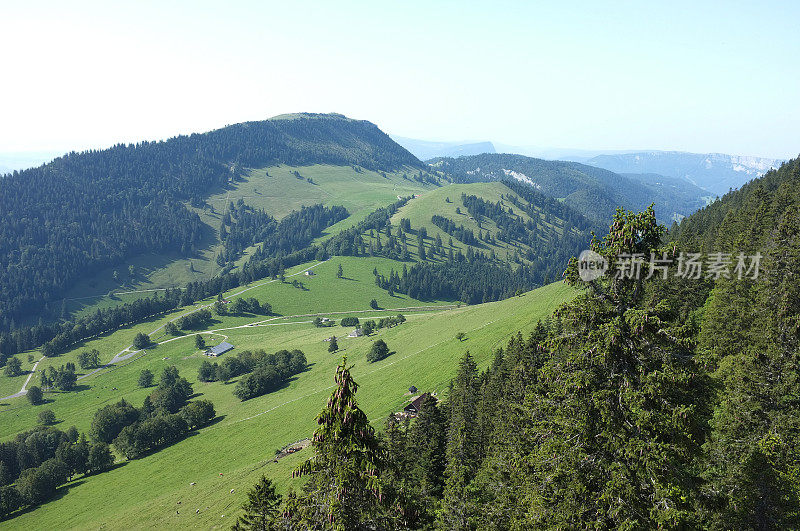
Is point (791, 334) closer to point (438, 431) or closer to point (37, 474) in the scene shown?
point (438, 431)

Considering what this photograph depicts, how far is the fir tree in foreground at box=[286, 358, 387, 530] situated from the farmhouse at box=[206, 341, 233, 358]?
601 ft

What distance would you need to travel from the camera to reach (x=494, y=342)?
9325 cm

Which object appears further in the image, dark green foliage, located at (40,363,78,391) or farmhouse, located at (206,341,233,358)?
farmhouse, located at (206,341,233,358)

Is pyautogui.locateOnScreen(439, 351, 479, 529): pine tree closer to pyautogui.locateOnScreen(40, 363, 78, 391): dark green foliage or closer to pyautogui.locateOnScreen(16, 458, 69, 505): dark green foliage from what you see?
pyautogui.locateOnScreen(16, 458, 69, 505): dark green foliage

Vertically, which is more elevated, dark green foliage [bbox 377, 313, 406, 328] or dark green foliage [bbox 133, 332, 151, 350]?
dark green foliage [bbox 377, 313, 406, 328]

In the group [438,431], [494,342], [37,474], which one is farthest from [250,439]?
[438,431]

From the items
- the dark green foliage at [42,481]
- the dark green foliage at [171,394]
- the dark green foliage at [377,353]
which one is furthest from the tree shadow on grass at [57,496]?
the dark green foliage at [377,353]

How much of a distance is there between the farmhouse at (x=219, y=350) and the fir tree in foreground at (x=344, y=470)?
183 metres

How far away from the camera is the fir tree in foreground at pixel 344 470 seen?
13367 mm

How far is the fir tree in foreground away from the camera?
13.4 metres

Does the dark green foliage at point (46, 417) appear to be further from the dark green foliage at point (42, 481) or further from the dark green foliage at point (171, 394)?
the dark green foliage at point (42, 481)

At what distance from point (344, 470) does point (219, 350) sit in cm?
18675

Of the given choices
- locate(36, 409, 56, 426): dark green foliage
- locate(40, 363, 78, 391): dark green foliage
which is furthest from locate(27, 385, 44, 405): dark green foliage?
locate(36, 409, 56, 426): dark green foliage

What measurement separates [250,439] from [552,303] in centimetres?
7993
